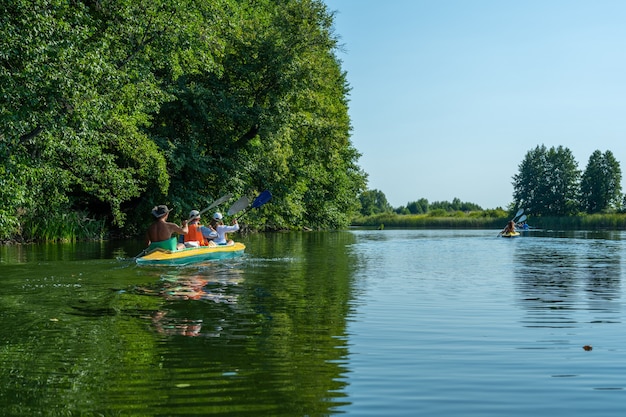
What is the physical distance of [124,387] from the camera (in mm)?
5309

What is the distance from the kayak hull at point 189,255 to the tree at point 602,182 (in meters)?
81.9

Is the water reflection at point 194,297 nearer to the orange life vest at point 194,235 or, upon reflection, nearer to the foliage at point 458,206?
the orange life vest at point 194,235

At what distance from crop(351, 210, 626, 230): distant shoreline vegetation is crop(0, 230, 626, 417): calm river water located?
57.6 metres

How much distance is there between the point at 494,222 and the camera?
7719cm

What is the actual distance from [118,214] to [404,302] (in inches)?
760

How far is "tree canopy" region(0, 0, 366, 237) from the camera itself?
15.9 meters

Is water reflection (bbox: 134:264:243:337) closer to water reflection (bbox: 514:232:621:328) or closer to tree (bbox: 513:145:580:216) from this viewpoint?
water reflection (bbox: 514:232:621:328)

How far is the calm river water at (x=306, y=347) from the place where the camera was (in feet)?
16.5

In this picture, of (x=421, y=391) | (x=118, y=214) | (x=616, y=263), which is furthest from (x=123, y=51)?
(x=421, y=391)

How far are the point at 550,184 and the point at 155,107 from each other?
8519cm

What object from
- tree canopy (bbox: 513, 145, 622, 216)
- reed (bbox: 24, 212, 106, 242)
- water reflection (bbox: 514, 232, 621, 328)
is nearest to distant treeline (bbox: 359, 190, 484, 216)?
tree canopy (bbox: 513, 145, 622, 216)

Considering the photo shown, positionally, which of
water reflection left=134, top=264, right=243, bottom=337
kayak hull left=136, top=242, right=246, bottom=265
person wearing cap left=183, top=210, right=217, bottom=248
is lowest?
water reflection left=134, top=264, right=243, bottom=337

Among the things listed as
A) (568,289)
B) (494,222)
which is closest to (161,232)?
(568,289)

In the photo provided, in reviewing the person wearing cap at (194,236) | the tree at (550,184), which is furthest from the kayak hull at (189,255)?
the tree at (550,184)
